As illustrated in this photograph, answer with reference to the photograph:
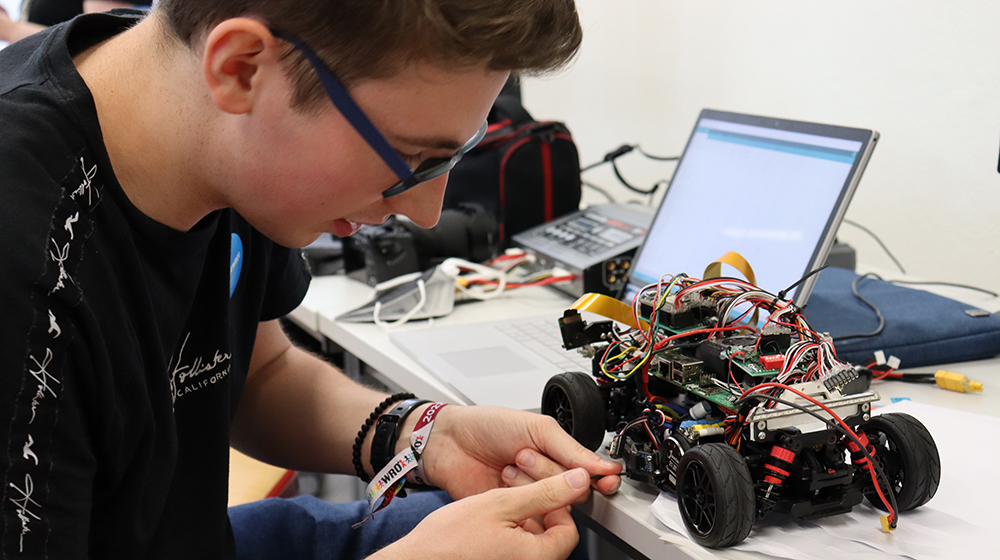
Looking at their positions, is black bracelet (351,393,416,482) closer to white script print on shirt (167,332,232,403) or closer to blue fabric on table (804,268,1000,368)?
white script print on shirt (167,332,232,403)

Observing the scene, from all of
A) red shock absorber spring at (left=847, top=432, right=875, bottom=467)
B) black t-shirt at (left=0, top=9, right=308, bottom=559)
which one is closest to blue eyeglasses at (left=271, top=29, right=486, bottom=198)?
black t-shirt at (left=0, top=9, right=308, bottom=559)

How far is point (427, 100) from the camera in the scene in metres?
0.67

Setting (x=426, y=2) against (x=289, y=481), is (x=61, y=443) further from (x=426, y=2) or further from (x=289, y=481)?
(x=289, y=481)

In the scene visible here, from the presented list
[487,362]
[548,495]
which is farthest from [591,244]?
[548,495]

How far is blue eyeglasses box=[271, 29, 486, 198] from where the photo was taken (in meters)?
0.64

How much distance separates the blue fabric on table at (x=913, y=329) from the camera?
106 cm

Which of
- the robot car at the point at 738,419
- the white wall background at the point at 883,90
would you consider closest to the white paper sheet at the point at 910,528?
the robot car at the point at 738,419

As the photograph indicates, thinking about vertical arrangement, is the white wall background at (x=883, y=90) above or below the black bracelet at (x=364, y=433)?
above

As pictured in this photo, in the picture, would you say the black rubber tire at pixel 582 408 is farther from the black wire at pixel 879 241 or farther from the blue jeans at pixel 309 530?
the black wire at pixel 879 241

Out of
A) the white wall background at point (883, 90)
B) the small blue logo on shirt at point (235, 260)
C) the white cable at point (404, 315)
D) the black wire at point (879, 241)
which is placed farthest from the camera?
the black wire at point (879, 241)

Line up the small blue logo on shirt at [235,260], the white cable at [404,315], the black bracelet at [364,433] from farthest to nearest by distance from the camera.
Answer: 1. the white cable at [404,315]
2. the black bracelet at [364,433]
3. the small blue logo on shirt at [235,260]

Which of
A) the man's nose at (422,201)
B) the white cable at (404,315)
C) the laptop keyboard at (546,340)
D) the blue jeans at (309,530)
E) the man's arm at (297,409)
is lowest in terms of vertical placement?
the blue jeans at (309,530)

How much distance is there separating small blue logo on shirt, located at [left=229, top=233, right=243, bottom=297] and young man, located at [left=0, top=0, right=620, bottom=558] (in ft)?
0.12

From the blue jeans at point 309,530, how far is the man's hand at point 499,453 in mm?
137
